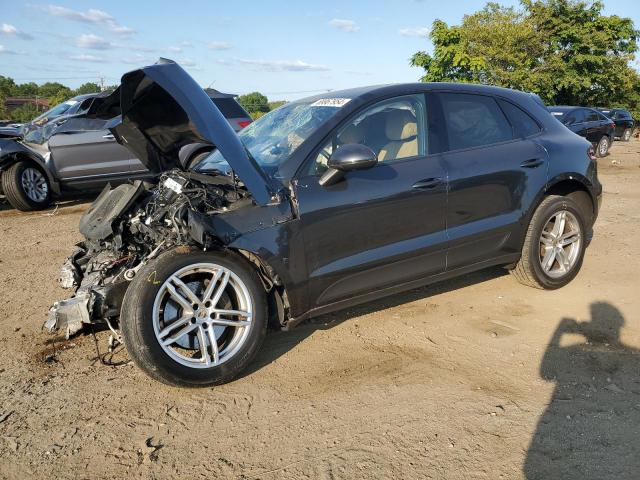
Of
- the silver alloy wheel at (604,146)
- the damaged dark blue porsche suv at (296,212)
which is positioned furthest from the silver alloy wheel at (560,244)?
the silver alloy wheel at (604,146)

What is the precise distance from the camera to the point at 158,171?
13.7 feet

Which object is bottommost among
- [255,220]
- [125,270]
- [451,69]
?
[125,270]

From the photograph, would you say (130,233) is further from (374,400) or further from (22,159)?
(22,159)

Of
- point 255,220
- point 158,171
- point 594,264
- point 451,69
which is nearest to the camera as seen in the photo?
point 255,220

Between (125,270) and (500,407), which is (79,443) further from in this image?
(500,407)

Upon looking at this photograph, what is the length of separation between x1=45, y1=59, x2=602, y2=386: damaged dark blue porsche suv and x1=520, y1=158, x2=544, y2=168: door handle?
0.07ft

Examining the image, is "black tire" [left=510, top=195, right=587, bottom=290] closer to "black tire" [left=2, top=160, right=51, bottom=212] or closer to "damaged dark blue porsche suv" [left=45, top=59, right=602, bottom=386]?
"damaged dark blue porsche suv" [left=45, top=59, right=602, bottom=386]

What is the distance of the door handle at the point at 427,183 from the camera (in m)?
3.64

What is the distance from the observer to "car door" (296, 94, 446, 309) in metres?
3.33

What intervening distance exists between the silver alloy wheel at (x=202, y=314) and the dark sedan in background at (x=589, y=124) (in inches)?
600

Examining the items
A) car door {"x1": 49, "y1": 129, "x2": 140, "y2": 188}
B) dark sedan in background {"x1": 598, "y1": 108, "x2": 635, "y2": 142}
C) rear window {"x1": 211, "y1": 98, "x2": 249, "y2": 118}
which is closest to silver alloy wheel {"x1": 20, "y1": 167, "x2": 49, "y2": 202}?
car door {"x1": 49, "y1": 129, "x2": 140, "y2": 188}

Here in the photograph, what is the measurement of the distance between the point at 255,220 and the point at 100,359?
1439 mm

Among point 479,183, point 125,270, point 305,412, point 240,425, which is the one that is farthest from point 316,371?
point 479,183

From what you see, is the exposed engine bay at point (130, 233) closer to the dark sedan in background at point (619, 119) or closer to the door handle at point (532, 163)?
the door handle at point (532, 163)
